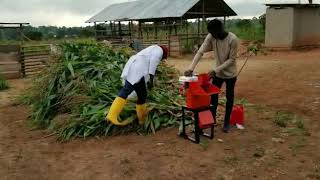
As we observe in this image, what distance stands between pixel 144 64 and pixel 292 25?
49.2ft

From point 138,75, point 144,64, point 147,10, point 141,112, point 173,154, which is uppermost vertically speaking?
point 147,10

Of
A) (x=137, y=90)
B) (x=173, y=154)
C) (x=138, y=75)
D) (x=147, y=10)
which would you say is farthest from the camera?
(x=147, y=10)

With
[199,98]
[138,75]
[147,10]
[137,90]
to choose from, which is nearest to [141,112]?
[137,90]

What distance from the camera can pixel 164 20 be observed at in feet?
87.8

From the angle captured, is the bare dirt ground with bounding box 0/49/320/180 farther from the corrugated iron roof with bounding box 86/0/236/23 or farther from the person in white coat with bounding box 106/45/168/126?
the corrugated iron roof with bounding box 86/0/236/23

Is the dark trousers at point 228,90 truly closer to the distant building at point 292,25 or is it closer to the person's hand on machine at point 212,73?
the person's hand on machine at point 212,73

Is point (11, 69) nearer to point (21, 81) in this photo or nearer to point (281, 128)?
point (21, 81)

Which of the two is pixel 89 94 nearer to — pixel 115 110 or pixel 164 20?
pixel 115 110

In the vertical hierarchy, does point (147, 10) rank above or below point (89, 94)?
above

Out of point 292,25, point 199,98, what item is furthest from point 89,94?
point 292,25

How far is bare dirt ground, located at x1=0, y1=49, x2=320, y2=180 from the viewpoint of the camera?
480cm

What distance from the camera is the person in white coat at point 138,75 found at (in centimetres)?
609

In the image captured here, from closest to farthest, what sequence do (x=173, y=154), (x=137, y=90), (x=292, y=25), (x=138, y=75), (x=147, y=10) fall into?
(x=173, y=154), (x=138, y=75), (x=137, y=90), (x=292, y=25), (x=147, y=10)

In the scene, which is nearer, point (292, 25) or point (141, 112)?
point (141, 112)
